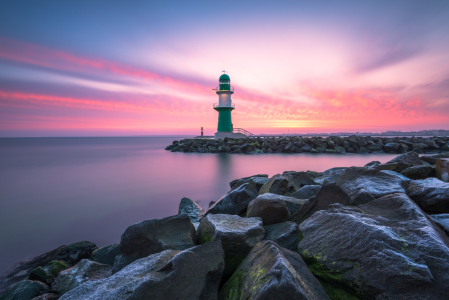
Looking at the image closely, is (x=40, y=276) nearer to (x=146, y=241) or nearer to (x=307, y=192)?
(x=146, y=241)

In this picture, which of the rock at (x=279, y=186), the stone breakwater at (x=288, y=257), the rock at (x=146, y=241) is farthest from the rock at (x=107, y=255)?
the rock at (x=279, y=186)

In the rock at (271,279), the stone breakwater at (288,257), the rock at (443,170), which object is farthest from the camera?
the rock at (443,170)

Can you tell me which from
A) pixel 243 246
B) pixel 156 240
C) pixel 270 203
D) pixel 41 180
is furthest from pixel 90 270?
pixel 41 180

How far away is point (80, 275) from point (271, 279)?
91.9 inches

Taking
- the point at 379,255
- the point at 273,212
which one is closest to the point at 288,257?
the point at 379,255

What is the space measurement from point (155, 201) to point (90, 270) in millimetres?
4882

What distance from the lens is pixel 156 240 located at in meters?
2.65

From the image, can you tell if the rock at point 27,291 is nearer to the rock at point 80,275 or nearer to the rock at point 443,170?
the rock at point 80,275

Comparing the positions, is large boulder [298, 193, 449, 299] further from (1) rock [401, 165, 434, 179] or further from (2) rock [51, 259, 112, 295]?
(1) rock [401, 165, 434, 179]

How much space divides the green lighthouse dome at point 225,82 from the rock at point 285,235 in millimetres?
26231

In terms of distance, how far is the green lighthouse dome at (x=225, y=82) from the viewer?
27656mm

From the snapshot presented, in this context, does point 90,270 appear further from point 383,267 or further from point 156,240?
point 383,267

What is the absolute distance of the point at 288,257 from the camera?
1.86 metres

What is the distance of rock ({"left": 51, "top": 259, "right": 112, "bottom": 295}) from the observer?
2.52 m
